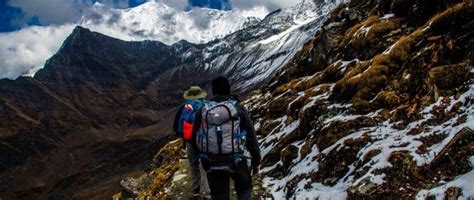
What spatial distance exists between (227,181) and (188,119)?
1903 millimetres

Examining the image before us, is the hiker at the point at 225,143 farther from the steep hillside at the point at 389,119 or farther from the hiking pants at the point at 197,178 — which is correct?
the steep hillside at the point at 389,119

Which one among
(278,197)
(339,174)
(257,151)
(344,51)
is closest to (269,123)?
(344,51)

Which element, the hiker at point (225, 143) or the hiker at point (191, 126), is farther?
the hiker at point (191, 126)

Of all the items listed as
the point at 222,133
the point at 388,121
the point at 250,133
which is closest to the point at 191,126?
the point at 222,133

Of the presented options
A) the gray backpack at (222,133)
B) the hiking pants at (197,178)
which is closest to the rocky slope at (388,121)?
the hiking pants at (197,178)

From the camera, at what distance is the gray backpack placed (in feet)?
33.8

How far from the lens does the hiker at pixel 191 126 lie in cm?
1157

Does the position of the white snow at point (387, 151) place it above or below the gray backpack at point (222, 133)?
below

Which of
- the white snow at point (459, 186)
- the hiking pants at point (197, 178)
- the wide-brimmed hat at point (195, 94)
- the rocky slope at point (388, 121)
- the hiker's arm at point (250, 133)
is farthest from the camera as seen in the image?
the hiking pants at point (197, 178)

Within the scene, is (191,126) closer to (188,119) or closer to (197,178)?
(188,119)

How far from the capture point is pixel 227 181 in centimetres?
1059

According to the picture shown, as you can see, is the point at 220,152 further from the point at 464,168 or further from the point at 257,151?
the point at 464,168

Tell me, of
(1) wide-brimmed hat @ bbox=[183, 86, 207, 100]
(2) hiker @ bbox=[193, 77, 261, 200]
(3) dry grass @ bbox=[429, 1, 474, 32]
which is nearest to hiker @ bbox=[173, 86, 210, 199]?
(1) wide-brimmed hat @ bbox=[183, 86, 207, 100]

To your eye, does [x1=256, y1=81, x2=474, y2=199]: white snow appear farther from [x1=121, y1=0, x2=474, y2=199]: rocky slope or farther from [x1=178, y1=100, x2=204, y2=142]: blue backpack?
[x1=178, y1=100, x2=204, y2=142]: blue backpack
